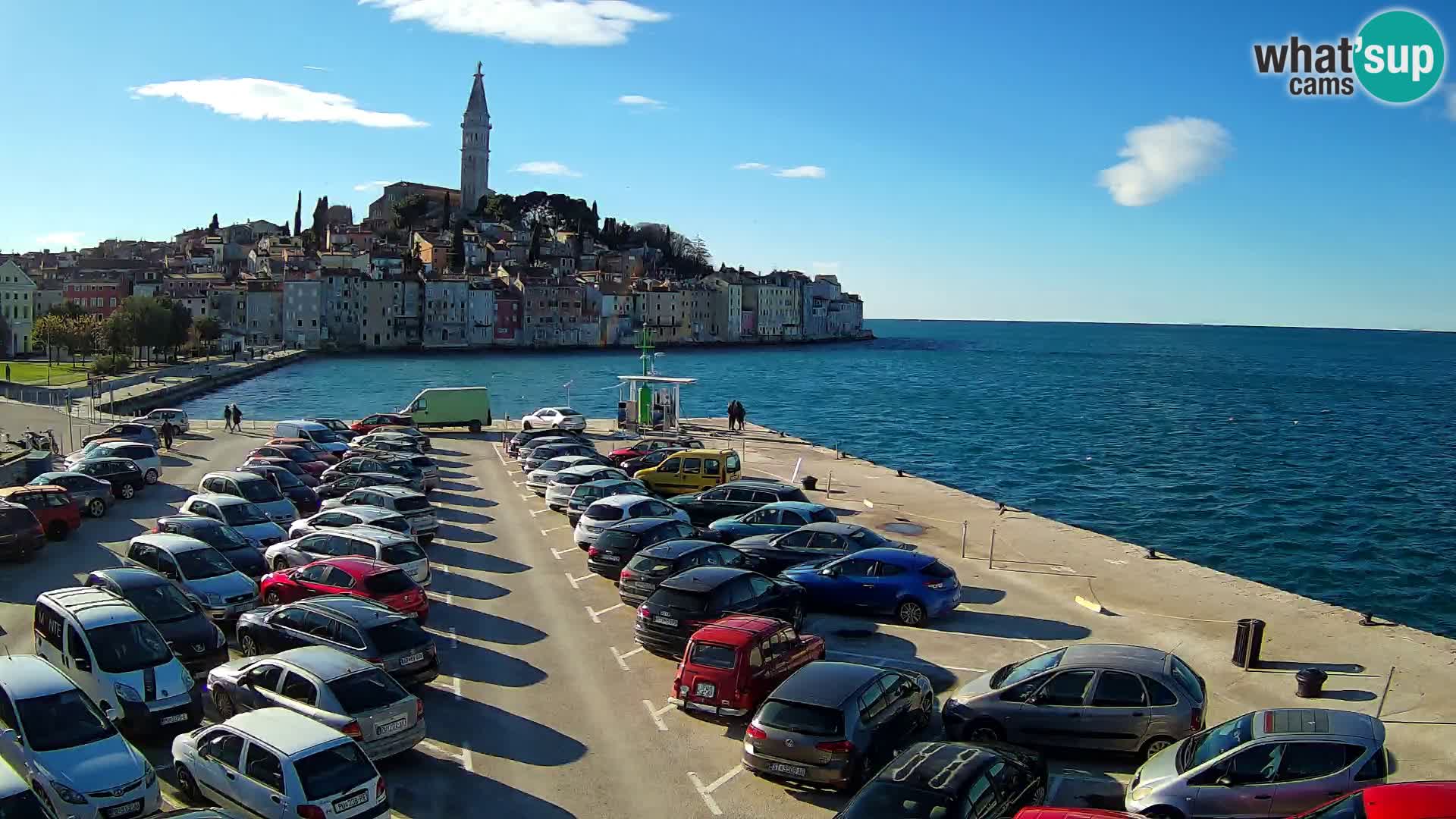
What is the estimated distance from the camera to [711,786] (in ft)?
34.9

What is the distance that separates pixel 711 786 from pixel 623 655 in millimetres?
4520

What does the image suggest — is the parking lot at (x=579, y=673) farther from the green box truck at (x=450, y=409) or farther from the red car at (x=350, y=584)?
the green box truck at (x=450, y=409)

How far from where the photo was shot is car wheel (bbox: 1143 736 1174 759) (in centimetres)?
1080

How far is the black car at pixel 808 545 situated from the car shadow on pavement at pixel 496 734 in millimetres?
7213

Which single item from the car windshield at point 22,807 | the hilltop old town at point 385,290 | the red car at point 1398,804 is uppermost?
the hilltop old town at point 385,290

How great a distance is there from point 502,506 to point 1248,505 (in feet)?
103

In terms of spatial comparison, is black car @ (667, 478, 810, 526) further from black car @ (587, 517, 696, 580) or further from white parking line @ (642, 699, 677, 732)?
white parking line @ (642, 699, 677, 732)

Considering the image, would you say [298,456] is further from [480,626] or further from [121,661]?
[121,661]

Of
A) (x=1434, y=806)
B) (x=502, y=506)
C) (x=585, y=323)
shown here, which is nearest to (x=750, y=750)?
(x=1434, y=806)

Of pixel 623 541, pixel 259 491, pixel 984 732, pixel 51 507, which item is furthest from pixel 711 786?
pixel 51 507

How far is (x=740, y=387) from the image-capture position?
108312mm

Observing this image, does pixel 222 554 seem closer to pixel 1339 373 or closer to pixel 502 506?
pixel 502 506

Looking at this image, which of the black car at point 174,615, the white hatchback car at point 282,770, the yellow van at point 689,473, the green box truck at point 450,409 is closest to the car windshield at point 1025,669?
the white hatchback car at point 282,770

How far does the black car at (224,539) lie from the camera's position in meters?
17.5
